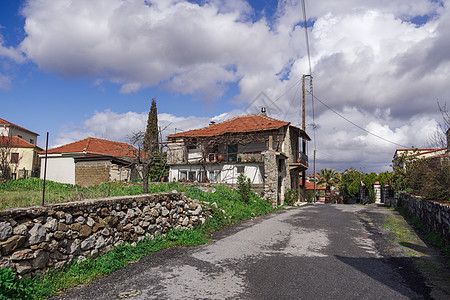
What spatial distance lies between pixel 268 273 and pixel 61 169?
26147 millimetres

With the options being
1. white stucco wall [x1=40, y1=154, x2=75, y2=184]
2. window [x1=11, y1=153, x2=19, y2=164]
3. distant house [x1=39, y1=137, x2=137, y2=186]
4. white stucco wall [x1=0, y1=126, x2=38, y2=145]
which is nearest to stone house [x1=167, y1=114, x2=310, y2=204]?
distant house [x1=39, y1=137, x2=137, y2=186]

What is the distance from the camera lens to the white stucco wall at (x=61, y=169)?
2544 centimetres

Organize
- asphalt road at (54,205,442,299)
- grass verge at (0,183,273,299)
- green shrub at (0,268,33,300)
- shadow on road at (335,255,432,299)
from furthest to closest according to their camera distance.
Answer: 1. shadow on road at (335,255,432,299)
2. asphalt road at (54,205,442,299)
3. grass verge at (0,183,273,299)
4. green shrub at (0,268,33,300)

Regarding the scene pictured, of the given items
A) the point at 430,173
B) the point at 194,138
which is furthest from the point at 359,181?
the point at 430,173

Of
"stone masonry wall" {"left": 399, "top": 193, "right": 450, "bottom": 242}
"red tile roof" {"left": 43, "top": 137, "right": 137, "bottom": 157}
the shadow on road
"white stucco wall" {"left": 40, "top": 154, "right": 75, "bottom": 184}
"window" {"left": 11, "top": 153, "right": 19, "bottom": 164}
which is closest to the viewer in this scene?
the shadow on road

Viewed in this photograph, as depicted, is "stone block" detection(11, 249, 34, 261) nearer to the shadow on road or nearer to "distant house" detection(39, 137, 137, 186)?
the shadow on road

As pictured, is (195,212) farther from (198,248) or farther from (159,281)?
(159,281)

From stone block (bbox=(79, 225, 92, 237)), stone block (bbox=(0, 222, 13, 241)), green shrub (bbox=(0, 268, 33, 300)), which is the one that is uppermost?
stone block (bbox=(0, 222, 13, 241))

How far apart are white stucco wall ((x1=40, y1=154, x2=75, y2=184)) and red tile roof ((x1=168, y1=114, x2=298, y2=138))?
30.8ft

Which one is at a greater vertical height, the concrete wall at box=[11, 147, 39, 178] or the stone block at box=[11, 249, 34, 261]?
the concrete wall at box=[11, 147, 39, 178]

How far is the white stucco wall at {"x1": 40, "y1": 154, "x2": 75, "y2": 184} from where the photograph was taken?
25438mm

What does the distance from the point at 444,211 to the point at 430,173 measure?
4.32 metres

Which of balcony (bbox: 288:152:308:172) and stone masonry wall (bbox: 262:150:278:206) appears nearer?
stone masonry wall (bbox: 262:150:278:206)

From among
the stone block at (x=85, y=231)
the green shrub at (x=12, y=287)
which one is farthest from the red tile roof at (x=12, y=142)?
the green shrub at (x=12, y=287)
